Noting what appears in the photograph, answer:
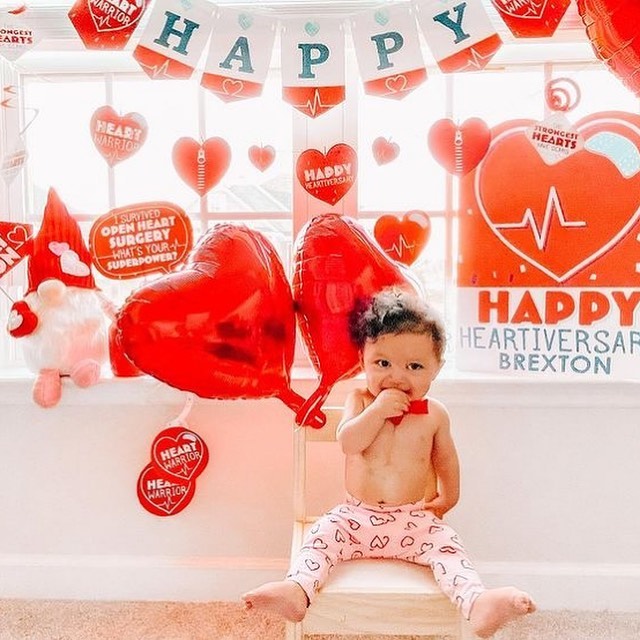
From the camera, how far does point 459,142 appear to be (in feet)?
5.16

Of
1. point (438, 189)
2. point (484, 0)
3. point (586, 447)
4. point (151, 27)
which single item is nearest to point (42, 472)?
point (151, 27)

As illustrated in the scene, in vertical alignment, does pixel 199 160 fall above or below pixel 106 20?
below

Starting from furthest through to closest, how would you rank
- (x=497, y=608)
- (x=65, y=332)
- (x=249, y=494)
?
(x=249, y=494) < (x=65, y=332) < (x=497, y=608)


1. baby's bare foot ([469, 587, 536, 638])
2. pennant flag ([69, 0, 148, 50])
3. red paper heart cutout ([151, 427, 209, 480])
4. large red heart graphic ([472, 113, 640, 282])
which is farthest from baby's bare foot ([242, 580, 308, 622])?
pennant flag ([69, 0, 148, 50])

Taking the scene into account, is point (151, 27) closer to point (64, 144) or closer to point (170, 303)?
point (64, 144)

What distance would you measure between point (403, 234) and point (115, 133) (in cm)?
69

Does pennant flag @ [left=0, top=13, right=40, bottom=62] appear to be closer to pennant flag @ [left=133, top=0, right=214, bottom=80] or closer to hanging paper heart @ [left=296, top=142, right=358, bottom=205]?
pennant flag @ [left=133, top=0, right=214, bottom=80]

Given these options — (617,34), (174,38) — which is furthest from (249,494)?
(617,34)

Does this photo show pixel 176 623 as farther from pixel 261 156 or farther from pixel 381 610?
pixel 261 156

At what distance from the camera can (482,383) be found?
5.26 feet

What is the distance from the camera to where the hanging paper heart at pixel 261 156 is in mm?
1621

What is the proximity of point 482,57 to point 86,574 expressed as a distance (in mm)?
1510

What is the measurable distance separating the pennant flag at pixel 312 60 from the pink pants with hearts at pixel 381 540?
2.81 ft

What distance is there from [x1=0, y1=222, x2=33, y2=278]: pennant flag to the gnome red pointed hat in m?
0.05
